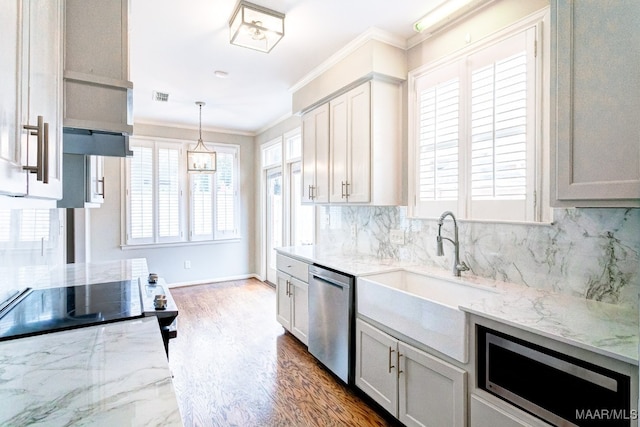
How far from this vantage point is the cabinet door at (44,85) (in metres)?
0.89

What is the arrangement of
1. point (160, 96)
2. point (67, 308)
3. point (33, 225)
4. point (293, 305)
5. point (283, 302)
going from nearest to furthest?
point (67, 308)
point (33, 225)
point (293, 305)
point (283, 302)
point (160, 96)

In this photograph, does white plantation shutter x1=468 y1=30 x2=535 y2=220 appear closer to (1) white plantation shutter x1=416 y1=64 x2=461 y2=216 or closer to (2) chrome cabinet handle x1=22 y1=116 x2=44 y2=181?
(1) white plantation shutter x1=416 y1=64 x2=461 y2=216

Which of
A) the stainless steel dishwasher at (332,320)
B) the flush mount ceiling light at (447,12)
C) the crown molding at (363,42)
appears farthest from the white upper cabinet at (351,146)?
the stainless steel dishwasher at (332,320)

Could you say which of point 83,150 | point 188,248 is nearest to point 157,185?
point 188,248

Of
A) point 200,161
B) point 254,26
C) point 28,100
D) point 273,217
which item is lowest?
point 273,217

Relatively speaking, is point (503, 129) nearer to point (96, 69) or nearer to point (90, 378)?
point (96, 69)

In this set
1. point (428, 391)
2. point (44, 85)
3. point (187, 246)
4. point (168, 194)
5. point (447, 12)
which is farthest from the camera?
point (187, 246)

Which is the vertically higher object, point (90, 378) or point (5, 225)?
point (5, 225)

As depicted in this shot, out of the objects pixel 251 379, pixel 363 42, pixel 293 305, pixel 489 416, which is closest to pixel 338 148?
pixel 363 42

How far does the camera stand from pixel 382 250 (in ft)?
9.87

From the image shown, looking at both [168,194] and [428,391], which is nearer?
[428,391]

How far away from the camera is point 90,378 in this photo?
36.2 inches

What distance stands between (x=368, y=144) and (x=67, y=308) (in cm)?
219

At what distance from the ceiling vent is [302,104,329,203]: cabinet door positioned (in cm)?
175
